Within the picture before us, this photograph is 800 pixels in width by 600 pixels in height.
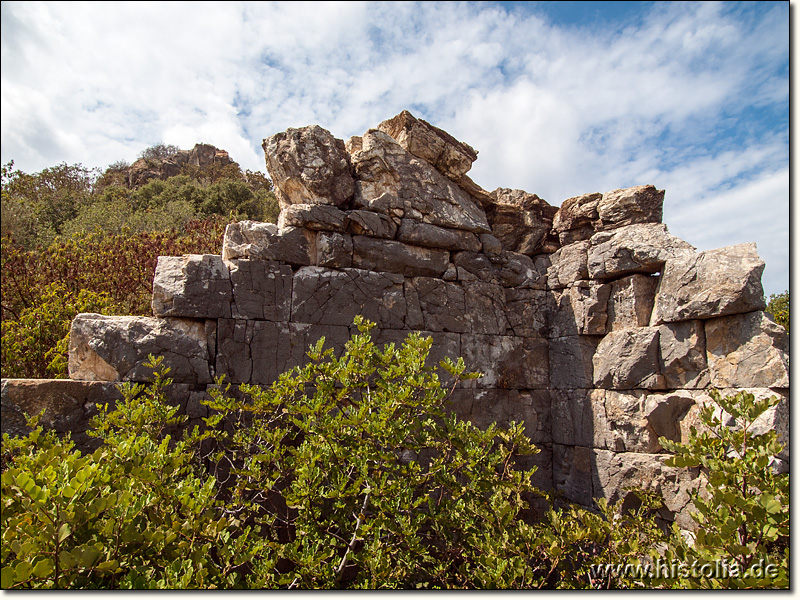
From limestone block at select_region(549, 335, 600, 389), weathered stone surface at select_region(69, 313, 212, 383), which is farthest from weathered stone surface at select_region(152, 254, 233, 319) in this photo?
limestone block at select_region(549, 335, 600, 389)

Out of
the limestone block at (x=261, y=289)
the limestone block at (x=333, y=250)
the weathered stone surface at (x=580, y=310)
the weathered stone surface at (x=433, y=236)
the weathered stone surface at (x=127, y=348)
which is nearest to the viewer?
the weathered stone surface at (x=127, y=348)

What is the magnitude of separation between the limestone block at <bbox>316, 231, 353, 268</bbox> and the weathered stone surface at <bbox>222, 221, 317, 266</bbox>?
0.19 m

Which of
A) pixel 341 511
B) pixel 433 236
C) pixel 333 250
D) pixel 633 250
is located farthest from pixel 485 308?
pixel 341 511

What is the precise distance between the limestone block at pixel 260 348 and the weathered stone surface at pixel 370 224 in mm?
1210

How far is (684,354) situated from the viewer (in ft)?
16.3

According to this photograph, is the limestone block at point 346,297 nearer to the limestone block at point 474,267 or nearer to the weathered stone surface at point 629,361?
the limestone block at point 474,267

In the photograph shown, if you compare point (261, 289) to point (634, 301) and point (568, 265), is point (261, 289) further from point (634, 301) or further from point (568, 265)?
point (634, 301)

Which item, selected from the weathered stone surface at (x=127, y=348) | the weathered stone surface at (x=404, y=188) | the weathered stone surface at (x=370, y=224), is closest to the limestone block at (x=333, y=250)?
the weathered stone surface at (x=370, y=224)

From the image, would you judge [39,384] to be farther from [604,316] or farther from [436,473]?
[604,316]

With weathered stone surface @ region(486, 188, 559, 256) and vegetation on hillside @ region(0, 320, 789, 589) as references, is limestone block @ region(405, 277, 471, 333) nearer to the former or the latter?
weathered stone surface @ region(486, 188, 559, 256)

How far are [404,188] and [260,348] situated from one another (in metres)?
2.53

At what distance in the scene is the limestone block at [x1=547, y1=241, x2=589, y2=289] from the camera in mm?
6145

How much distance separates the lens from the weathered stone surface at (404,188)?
5.68 meters

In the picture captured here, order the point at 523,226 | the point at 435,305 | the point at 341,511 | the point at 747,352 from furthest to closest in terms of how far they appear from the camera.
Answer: the point at 523,226
the point at 435,305
the point at 747,352
the point at 341,511
